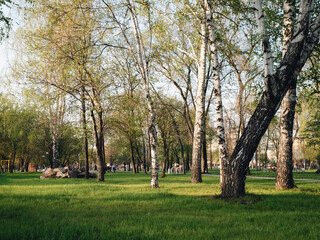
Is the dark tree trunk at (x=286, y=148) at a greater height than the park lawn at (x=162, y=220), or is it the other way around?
the dark tree trunk at (x=286, y=148)

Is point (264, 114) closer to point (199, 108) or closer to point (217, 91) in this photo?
point (217, 91)

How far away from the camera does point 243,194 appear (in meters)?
7.82

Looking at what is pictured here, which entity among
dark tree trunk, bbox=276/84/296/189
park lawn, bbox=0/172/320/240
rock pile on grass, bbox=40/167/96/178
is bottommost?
rock pile on grass, bbox=40/167/96/178

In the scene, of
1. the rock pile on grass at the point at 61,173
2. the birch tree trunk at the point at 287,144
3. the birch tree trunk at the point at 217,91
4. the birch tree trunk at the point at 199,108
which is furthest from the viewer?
the rock pile on grass at the point at 61,173

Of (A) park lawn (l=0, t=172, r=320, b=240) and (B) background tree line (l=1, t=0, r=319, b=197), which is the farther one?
(B) background tree line (l=1, t=0, r=319, b=197)

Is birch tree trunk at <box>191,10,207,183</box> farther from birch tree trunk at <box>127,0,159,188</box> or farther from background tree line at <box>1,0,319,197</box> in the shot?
birch tree trunk at <box>127,0,159,188</box>

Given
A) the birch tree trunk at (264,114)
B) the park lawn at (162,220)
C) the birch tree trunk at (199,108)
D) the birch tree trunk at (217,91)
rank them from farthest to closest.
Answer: the birch tree trunk at (199,108) < the birch tree trunk at (217,91) < the birch tree trunk at (264,114) < the park lawn at (162,220)

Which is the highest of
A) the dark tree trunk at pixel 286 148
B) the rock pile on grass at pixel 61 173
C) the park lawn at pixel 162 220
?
→ the dark tree trunk at pixel 286 148

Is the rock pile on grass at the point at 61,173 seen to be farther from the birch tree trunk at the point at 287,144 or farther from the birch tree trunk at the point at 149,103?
the birch tree trunk at the point at 287,144

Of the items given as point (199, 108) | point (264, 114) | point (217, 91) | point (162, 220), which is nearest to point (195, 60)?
point (199, 108)

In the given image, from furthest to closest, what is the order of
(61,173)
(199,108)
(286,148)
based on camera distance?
(61,173) → (199,108) → (286,148)

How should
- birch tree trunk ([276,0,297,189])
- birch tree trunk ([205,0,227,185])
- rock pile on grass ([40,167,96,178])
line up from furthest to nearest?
rock pile on grass ([40,167,96,178]) → birch tree trunk ([276,0,297,189]) → birch tree trunk ([205,0,227,185])

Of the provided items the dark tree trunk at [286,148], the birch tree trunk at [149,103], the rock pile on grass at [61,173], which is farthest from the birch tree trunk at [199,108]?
the rock pile on grass at [61,173]

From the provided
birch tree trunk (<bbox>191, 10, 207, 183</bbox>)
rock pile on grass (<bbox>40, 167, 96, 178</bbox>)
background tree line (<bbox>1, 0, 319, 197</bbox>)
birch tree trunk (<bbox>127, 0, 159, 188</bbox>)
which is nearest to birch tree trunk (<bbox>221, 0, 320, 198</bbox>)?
background tree line (<bbox>1, 0, 319, 197</bbox>)
